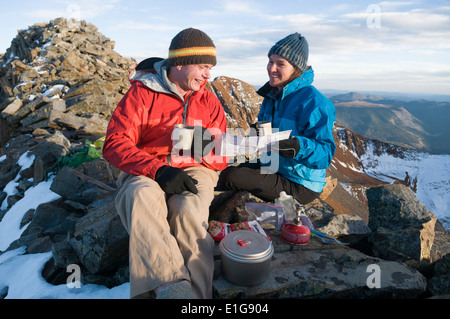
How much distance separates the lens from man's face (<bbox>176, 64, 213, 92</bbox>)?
3.84 m

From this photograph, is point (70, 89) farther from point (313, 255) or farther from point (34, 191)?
point (313, 255)

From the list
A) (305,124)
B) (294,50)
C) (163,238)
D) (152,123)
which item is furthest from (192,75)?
(163,238)

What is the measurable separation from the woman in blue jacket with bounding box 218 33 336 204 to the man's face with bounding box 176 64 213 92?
3.87 ft

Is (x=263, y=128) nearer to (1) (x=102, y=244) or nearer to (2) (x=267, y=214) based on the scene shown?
(2) (x=267, y=214)

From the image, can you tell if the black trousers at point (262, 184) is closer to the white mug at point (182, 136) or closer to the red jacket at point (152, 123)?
the red jacket at point (152, 123)

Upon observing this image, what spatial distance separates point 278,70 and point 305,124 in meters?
1.03

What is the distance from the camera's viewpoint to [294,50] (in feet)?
14.1

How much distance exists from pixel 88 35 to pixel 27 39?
730cm

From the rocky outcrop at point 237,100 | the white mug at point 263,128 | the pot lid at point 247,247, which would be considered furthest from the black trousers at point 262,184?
the rocky outcrop at point 237,100

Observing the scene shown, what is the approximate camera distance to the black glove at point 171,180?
3.17 metres

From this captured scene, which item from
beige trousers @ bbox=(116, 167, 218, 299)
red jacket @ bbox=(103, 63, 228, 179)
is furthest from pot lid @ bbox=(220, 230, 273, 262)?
red jacket @ bbox=(103, 63, 228, 179)

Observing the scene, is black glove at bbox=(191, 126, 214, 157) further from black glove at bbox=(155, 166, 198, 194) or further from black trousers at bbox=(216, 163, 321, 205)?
black trousers at bbox=(216, 163, 321, 205)

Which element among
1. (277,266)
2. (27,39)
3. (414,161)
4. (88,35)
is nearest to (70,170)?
(277,266)

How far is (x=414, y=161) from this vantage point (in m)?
23.6
